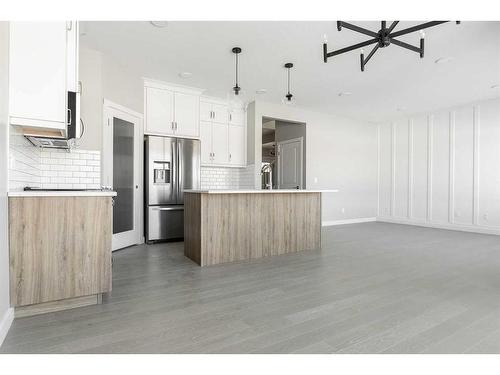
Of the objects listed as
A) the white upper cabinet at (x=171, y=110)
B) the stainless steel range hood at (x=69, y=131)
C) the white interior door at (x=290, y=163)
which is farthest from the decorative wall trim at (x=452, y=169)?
the stainless steel range hood at (x=69, y=131)

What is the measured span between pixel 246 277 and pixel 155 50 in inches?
122

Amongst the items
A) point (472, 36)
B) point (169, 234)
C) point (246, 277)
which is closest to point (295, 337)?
point (246, 277)

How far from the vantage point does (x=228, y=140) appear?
567cm

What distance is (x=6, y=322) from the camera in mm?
1731

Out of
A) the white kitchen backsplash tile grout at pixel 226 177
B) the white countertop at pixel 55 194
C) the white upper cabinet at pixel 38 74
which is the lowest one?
the white countertop at pixel 55 194

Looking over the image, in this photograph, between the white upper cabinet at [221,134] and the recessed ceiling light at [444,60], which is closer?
the recessed ceiling light at [444,60]

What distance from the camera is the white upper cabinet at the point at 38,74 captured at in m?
1.97

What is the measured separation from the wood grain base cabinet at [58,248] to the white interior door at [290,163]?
485 centimetres

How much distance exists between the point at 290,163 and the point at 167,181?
3317 mm

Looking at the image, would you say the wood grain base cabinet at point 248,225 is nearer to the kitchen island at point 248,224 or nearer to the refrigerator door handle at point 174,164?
the kitchen island at point 248,224

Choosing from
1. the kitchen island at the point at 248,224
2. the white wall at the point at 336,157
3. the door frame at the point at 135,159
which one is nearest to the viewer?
the kitchen island at the point at 248,224

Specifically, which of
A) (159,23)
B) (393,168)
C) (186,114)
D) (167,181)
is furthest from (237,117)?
(393,168)

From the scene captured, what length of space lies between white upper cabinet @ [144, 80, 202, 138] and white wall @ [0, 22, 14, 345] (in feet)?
8.93

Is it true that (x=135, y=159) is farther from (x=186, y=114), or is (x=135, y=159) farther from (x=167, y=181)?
(x=186, y=114)
